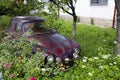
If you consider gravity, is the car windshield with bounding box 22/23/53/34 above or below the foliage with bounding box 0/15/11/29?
above

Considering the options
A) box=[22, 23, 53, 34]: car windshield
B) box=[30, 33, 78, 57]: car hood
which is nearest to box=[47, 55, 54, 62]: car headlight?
box=[30, 33, 78, 57]: car hood

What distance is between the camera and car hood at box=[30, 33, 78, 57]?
Result: 22.2ft

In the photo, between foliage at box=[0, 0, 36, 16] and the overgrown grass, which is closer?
the overgrown grass

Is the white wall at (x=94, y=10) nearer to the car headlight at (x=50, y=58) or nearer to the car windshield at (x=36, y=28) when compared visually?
the car windshield at (x=36, y=28)

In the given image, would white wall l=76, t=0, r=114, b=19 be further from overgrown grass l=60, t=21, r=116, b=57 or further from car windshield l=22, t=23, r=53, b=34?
car windshield l=22, t=23, r=53, b=34

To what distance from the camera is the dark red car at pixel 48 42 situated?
6707 mm

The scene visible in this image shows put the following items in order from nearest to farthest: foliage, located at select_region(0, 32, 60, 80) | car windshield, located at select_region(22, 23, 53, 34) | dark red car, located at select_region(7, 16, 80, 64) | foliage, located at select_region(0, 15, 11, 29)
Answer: foliage, located at select_region(0, 32, 60, 80)
dark red car, located at select_region(7, 16, 80, 64)
car windshield, located at select_region(22, 23, 53, 34)
foliage, located at select_region(0, 15, 11, 29)

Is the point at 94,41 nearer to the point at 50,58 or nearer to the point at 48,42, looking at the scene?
the point at 48,42

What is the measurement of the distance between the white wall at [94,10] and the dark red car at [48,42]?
802 cm

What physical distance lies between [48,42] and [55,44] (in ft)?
0.66

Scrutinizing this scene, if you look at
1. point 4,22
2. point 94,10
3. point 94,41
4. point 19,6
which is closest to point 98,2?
point 94,10

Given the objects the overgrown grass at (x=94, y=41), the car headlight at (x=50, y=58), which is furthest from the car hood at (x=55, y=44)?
the overgrown grass at (x=94, y=41)

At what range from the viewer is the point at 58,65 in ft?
20.1

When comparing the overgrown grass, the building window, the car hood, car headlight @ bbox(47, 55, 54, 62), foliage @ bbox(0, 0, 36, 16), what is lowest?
the overgrown grass
